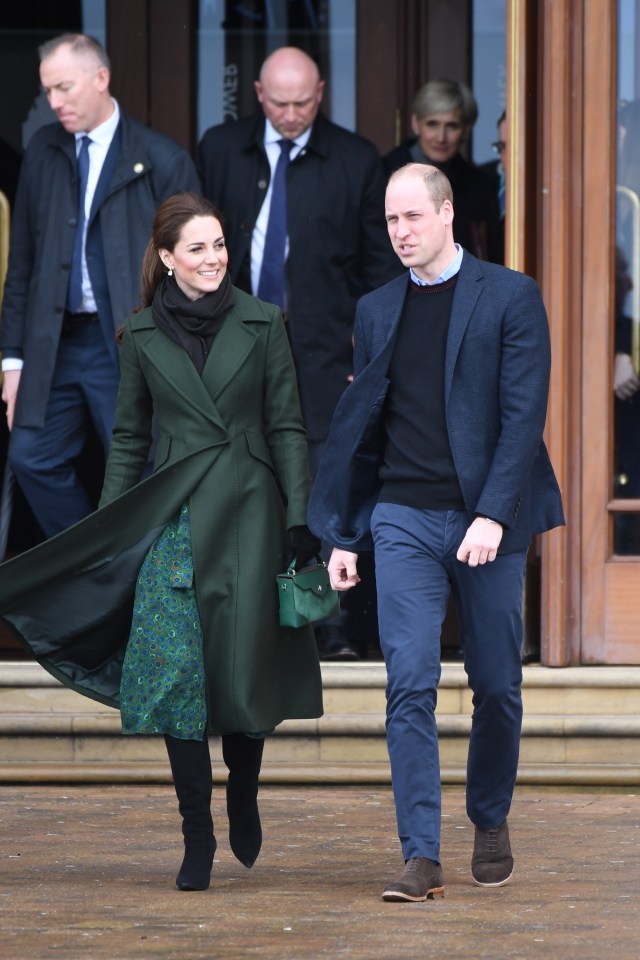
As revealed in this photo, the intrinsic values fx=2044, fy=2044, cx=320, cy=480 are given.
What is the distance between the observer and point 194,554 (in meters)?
5.41

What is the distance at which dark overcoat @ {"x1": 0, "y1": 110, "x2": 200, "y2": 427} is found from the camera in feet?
24.0

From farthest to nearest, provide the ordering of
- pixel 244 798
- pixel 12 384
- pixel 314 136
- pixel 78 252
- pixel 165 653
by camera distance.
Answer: pixel 314 136
pixel 12 384
pixel 78 252
pixel 244 798
pixel 165 653

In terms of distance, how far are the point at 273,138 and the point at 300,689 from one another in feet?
9.23

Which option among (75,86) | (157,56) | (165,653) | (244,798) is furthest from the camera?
(157,56)

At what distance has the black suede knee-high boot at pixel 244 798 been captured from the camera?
18.0 ft

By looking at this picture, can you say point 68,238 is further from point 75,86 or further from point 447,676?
point 447,676

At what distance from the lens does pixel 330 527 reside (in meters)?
5.51

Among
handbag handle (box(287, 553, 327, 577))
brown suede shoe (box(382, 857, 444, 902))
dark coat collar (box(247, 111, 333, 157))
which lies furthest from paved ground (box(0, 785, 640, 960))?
dark coat collar (box(247, 111, 333, 157))

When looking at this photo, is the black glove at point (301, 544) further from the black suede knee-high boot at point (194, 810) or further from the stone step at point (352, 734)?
the stone step at point (352, 734)

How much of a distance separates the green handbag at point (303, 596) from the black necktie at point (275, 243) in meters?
2.32

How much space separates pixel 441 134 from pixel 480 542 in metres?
3.19

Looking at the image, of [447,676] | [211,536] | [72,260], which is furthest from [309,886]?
[72,260]

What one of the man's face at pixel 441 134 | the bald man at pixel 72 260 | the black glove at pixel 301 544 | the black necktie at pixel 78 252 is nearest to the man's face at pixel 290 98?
the bald man at pixel 72 260

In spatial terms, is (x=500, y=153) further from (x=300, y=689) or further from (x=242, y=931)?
(x=242, y=931)
